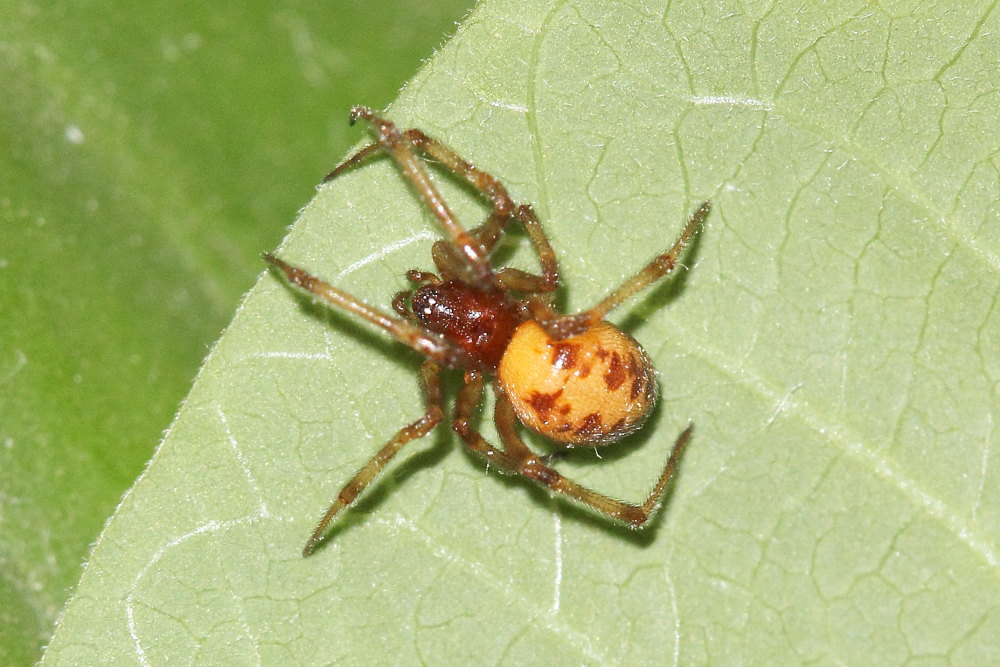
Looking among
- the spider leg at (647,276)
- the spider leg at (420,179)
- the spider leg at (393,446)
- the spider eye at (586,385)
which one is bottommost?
the spider leg at (393,446)

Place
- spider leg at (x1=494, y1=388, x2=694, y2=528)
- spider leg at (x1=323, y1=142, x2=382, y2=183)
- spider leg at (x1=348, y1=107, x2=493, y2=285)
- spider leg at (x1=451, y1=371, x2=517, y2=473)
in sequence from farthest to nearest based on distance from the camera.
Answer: spider leg at (x1=451, y1=371, x2=517, y2=473)
spider leg at (x1=494, y1=388, x2=694, y2=528)
spider leg at (x1=323, y1=142, x2=382, y2=183)
spider leg at (x1=348, y1=107, x2=493, y2=285)

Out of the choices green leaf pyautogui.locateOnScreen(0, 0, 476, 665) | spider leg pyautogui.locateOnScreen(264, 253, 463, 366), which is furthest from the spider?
green leaf pyautogui.locateOnScreen(0, 0, 476, 665)

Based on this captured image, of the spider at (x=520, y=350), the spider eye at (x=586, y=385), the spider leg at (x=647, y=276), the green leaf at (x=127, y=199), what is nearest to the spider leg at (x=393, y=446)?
the spider at (x=520, y=350)

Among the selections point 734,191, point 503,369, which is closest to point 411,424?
point 503,369

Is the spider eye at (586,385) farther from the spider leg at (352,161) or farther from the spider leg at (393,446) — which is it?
the spider leg at (352,161)

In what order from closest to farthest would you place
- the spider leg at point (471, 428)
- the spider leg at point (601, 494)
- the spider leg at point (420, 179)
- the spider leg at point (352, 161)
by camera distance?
the spider leg at point (420, 179)
the spider leg at point (352, 161)
the spider leg at point (601, 494)
the spider leg at point (471, 428)

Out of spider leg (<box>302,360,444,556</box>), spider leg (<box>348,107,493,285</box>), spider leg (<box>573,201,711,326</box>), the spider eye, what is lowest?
spider leg (<box>302,360,444,556</box>)

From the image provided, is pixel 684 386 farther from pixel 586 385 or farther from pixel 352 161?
pixel 352 161

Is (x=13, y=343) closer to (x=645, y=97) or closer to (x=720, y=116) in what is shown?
(x=645, y=97)

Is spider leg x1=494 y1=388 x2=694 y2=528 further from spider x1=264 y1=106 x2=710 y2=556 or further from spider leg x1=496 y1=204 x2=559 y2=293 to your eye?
spider leg x1=496 y1=204 x2=559 y2=293
